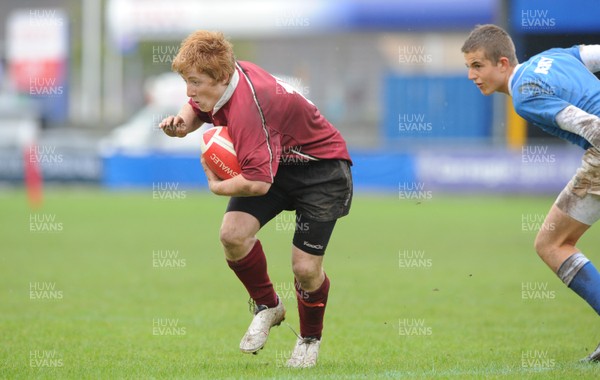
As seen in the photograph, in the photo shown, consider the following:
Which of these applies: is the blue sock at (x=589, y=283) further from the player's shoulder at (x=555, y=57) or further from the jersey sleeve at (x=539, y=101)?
the player's shoulder at (x=555, y=57)

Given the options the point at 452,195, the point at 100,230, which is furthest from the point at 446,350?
the point at 452,195

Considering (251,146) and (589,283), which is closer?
(251,146)

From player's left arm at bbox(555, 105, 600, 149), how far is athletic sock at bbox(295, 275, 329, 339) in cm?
177

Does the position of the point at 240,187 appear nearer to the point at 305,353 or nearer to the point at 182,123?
the point at 182,123

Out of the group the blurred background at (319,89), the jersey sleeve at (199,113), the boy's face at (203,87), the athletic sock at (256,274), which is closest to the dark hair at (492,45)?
the boy's face at (203,87)

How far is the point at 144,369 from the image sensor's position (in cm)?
611

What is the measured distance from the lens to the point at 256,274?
6316 millimetres

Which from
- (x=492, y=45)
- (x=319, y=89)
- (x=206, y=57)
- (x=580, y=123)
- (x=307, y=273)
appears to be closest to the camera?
(x=580, y=123)

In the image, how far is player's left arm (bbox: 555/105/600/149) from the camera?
5.54 meters

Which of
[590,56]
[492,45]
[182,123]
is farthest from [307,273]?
[590,56]

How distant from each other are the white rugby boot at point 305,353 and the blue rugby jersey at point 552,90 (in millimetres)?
1907

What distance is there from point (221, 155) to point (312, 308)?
1.19 metres

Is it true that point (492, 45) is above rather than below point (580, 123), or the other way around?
above

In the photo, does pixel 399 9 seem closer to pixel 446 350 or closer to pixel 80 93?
pixel 80 93
